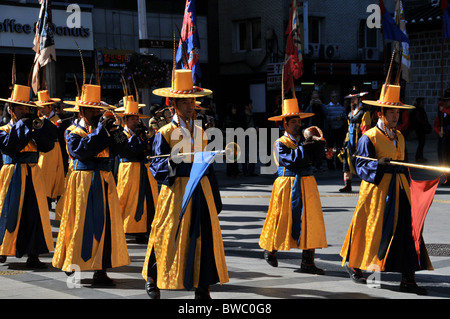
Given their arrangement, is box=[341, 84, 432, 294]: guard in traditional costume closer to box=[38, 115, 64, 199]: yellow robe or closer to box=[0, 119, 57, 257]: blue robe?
box=[0, 119, 57, 257]: blue robe

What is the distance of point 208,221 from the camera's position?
684cm

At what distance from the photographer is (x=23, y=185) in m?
8.98

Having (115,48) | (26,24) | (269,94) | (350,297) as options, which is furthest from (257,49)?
(350,297)

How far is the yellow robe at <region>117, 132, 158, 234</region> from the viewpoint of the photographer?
414 inches

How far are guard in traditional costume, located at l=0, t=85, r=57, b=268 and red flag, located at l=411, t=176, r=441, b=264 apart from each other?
4170 millimetres

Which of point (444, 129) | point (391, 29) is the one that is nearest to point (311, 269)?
point (391, 29)

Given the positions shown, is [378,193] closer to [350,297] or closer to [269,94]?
[350,297]

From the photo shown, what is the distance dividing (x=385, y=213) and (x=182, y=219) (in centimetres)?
217

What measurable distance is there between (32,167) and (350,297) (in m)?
4.15

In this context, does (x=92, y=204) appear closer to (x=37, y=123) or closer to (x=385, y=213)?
(x=37, y=123)

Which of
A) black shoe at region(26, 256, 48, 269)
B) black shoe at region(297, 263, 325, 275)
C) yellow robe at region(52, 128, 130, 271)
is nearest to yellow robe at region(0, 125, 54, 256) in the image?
black shoe at region(26, 256, 48, 269)

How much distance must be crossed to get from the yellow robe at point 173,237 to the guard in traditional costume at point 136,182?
11.3 feet

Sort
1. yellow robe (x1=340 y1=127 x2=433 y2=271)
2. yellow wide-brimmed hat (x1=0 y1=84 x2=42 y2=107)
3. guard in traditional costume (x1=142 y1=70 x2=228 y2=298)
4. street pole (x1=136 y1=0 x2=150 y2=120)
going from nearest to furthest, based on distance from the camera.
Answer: guard in traditional costume (x1=142 y1=70 x2=228 y2=298)
yellow robe (x1=340 y1=127 x2=433 y2=271)
yellow wide-brimmed hat (x1=0 y1=84 x2=42 y2=107)
street pole (x1=136 y1=0 x2=150 y2=120)

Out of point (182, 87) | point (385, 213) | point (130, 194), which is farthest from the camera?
point (130, 194)
